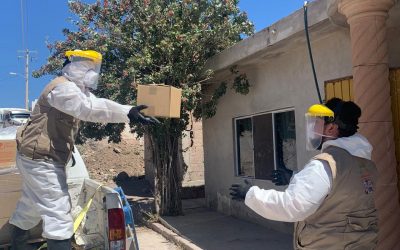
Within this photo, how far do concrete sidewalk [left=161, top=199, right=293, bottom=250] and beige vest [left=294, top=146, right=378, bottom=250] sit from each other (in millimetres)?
4263

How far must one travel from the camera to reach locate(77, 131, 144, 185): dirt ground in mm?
18797

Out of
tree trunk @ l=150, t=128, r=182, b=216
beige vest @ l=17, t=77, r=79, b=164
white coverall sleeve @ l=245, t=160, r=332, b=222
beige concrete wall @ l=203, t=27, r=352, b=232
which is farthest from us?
tree trunk @ l=150, t=128, r=182, b=216

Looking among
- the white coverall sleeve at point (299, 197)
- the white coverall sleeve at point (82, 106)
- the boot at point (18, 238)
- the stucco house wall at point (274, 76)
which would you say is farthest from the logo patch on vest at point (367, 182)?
the stucco house wall at point (274, 76)

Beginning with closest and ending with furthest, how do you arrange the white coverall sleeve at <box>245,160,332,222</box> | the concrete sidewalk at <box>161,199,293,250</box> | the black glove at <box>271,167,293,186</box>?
the white coverall sleeve at <box>245,160,332,222</box> < the black glove at <box>271,167,293,186</box> < the concrete sidewalk at <box>161,199,293,250</box>

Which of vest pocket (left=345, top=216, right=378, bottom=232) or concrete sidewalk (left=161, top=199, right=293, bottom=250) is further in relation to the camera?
concrete sidewalk (left=161, top=199, right=293, bottom=250)

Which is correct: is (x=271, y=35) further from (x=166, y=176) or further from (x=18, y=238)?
(x=18, y=238)

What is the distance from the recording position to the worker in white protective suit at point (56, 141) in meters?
3.24

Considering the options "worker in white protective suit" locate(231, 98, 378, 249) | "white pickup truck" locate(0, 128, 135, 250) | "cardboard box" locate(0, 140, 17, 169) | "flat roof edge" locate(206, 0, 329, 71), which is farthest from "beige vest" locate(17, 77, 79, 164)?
"flat roof edge" locate(206, 0, 329, 71)

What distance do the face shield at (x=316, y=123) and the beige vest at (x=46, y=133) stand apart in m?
1.80

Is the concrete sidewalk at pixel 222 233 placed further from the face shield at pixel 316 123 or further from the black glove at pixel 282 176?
the face shield at pixel 316 123

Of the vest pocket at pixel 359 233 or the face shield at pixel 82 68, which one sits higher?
the face shield at pixel 82 68

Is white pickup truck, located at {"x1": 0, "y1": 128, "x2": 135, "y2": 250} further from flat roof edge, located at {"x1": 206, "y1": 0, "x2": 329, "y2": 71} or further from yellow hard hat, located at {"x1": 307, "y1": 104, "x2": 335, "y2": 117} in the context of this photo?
flat roof edge, located at {"x1": 206, "y1": 0, "x2": 329, "y2": 71}

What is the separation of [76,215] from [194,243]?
11.3ft

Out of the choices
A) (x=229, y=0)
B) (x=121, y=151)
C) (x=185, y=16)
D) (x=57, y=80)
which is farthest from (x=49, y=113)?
(x=121, y=151)
